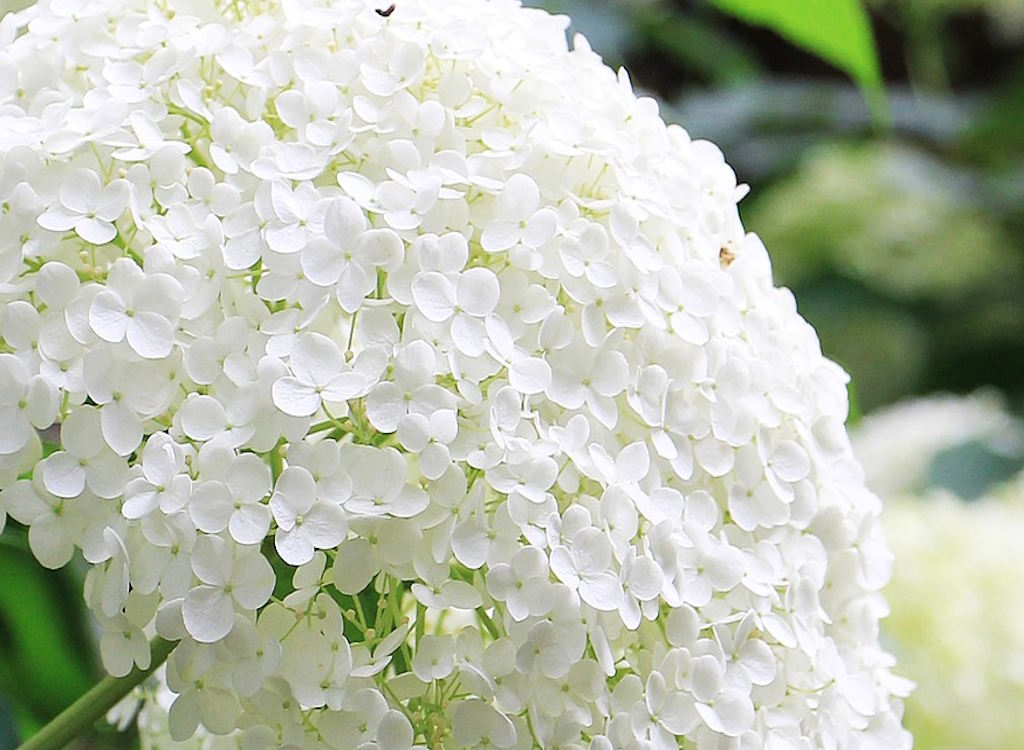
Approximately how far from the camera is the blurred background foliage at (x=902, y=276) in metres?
0.88

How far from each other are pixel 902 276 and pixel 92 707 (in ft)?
5.18

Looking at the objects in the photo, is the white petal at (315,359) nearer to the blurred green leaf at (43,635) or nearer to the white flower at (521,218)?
the white flower at (521,218)

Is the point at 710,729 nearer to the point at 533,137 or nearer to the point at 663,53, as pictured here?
the point at 533,137

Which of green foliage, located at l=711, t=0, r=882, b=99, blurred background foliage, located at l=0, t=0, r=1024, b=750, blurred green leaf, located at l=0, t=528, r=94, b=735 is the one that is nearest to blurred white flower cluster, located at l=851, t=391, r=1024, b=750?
blurred background foliage, located at l=0, t=0, r=1024, b=750

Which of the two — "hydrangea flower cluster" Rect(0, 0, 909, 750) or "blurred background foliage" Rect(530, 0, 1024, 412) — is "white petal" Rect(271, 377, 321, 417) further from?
"blurred background foliage" Rect(530, 0, 1024, 412)

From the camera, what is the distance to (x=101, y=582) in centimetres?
34

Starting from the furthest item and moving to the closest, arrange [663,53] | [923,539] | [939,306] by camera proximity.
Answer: [663,53] → [939,306] → [923,539]

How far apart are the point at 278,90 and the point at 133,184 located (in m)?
0.06

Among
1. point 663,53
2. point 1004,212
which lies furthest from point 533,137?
point 663,53

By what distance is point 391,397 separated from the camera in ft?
1.14

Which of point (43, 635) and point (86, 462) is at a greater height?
point (86, 462)

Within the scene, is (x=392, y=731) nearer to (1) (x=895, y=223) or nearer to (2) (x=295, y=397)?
(2) (x=295, y=397)

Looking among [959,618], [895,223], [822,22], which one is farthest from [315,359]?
[895,223]

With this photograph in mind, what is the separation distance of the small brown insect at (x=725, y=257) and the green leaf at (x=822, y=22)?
18cm
